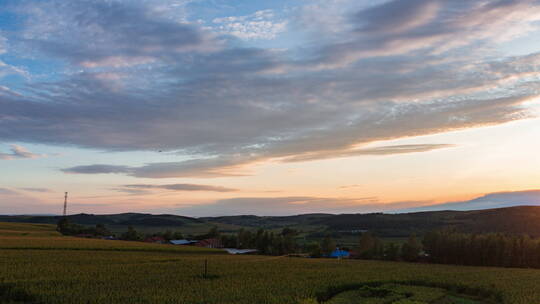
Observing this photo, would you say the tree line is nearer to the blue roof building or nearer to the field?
the blue roof building

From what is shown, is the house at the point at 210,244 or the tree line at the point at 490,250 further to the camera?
the house at the point at 210,244

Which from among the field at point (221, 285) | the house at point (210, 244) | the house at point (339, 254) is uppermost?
the field at point (221, 285)

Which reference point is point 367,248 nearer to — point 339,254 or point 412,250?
point 339,254

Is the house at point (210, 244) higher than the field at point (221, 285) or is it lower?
lower

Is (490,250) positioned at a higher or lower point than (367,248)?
higher

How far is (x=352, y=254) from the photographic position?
358ft

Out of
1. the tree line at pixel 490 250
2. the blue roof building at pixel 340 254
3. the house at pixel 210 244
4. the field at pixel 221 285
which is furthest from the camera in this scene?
the house at pixel 210 244

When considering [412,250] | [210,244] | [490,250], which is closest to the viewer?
[490,250]

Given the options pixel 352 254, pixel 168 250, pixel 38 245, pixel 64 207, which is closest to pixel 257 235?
pixel 352 254

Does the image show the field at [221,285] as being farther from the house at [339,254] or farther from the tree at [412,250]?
the house at [339,254]

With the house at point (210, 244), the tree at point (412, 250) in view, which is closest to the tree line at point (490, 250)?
the tree at point (412, 250)

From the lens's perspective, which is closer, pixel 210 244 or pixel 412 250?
pixel 412 250

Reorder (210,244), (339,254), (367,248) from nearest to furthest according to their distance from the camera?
(367,248) < (339,254) < (210,244)

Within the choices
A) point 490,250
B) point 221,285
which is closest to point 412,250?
Answer: point 490,250
